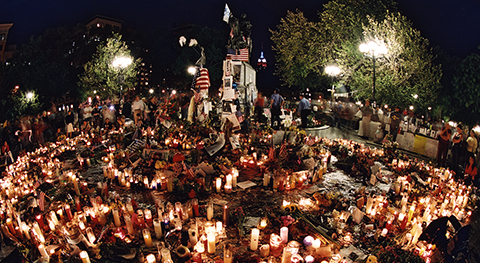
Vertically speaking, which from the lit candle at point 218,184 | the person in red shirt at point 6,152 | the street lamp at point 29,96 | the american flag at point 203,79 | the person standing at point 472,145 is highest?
the american flag at point 203,79

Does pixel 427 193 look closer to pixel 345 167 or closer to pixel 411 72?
pixel 345 167

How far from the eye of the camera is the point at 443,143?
32.7 feet

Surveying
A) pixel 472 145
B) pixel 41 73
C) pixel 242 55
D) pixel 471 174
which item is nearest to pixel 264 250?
pixel 471 174

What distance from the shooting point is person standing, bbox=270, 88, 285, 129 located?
1429 cm

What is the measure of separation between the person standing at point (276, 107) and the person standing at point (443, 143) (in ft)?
23.3

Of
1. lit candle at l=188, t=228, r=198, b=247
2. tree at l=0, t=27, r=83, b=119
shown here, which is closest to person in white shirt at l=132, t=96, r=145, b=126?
lit candle at l=188, t=228, r=198, b=247

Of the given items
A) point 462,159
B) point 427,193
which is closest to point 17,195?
point 427,193

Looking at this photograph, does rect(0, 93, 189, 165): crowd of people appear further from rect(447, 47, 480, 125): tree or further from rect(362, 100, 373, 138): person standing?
rect(447, 47, 480, 125): tree

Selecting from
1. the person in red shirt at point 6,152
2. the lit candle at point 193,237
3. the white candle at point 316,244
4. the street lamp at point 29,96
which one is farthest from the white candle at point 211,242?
the street lamp at point 29,96

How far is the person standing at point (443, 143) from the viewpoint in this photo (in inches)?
385

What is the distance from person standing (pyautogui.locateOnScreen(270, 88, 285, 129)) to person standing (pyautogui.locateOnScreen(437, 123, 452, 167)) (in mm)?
7100

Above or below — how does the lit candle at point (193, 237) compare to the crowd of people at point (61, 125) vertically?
below

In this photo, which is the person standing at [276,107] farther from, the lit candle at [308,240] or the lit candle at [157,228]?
the lit candle at [157,228]

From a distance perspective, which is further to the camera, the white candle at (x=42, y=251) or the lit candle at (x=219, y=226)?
the lit candle at (x=219, y=226)
